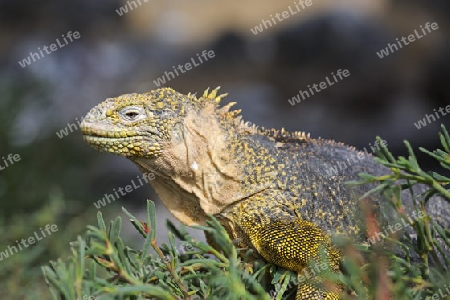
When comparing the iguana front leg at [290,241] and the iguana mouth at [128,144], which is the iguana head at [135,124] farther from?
the iguana front leg at [290,241]

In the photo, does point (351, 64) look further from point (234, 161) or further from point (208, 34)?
point (234, 161)

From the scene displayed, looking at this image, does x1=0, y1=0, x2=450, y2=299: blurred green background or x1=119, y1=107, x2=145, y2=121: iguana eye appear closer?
x1=119, y1=107, x2=145, y2=121: iguana eye

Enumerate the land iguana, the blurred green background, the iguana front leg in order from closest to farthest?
the iguana front leg
the land iguana
the blurred green background

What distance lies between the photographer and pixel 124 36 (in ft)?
Answer: 52.3

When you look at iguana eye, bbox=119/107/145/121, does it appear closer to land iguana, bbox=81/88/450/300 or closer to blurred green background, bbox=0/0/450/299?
land iguana, bbox=81/88/450/300

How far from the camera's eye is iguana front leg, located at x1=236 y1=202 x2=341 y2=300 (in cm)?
240

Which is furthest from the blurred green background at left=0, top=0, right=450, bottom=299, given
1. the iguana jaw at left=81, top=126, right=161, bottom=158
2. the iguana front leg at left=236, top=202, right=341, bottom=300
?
the iguana front leg at left=236, top=202, right=341, bottom=300

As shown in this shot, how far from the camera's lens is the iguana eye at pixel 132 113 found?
2.66 m

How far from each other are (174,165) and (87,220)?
3.48m

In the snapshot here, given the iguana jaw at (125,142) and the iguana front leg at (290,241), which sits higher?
the iguana jaw at (125,142)

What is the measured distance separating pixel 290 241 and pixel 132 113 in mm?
878

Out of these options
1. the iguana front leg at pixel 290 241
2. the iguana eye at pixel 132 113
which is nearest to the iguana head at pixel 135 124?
the iguana eye at pixel 132 113

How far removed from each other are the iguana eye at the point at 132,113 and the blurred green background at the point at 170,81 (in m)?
2.26

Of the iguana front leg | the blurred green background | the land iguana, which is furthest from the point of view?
the blurred green background
